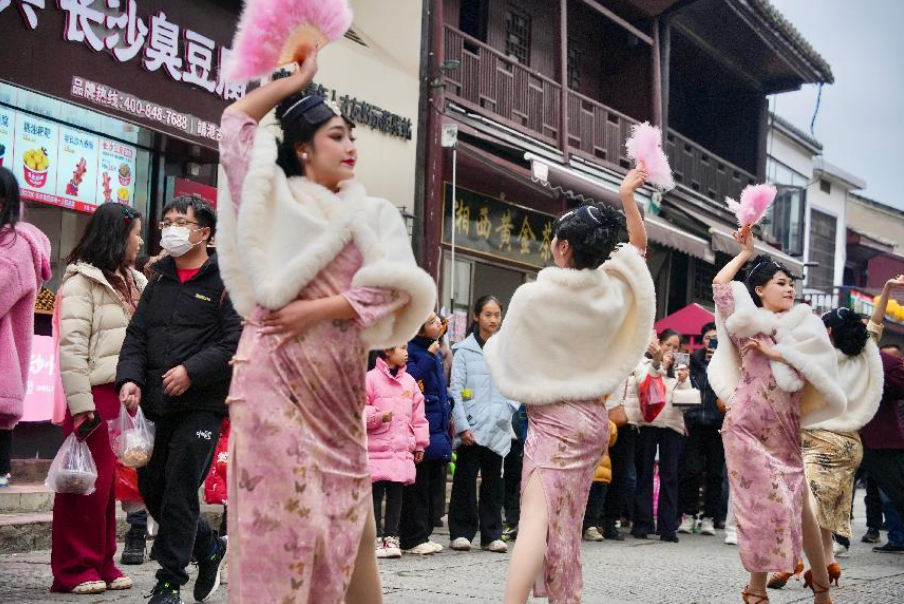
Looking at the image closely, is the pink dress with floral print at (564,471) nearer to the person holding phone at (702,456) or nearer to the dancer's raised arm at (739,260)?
the dancer's raised arm at (739,260)

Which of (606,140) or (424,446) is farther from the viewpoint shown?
(606,140)

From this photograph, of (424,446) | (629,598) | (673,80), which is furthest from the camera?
(673,80)

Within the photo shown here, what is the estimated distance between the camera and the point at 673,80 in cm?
2445

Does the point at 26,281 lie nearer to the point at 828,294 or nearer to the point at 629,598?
the point at 629,598

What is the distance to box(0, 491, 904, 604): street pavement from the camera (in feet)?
20.0

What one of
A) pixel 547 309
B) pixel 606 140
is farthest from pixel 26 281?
pixel 606 140

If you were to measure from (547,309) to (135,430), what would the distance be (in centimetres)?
191

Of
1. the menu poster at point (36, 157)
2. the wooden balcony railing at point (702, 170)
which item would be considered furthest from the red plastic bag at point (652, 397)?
the wooden balcony railing at point (702, 170)

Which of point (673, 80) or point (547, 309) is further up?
point (673, 80)

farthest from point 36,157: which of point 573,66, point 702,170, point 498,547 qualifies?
point 702,170

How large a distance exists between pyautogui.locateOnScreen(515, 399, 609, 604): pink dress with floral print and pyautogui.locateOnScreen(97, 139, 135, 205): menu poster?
21.6 feet

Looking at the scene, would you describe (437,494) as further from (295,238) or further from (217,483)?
(295,238)

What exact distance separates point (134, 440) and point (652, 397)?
255 inches

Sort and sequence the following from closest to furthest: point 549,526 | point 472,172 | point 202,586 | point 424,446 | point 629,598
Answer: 1. point 549,526
2. point 202,586
3. point 629,598
4. point 424,446
5. point 472,172
